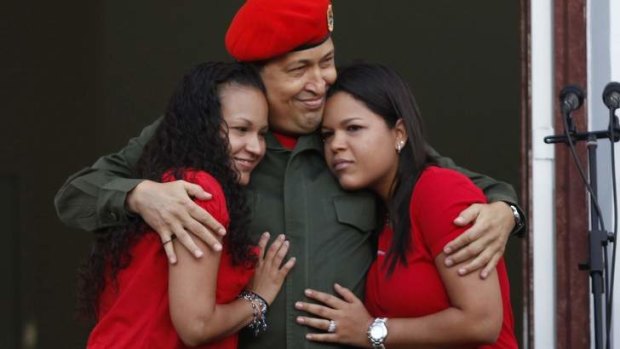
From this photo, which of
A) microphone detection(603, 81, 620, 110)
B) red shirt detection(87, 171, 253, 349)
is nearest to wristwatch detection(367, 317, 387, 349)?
red shirt detection(87, 171, 253, 349)

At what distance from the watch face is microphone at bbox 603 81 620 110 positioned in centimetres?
99

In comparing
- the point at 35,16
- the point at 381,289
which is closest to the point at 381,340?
the point at 381,289

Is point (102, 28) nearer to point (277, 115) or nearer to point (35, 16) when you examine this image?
point (35, 16)

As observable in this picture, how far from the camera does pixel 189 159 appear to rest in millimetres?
2252

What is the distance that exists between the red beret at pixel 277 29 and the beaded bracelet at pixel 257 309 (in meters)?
0.51

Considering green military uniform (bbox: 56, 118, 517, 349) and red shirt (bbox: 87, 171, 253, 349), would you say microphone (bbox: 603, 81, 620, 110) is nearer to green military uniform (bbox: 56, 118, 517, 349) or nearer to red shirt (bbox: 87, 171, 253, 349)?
green military uniform (bbox: 56, 118, 517, 349)

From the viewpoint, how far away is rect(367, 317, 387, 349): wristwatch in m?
2.32

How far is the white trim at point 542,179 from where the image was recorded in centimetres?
328

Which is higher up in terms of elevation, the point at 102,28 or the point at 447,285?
the point at 102,28

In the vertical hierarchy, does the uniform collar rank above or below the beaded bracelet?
above

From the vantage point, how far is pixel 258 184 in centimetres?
243

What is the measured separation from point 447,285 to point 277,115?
0.53 metres

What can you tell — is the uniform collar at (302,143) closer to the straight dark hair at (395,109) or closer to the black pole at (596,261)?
the straight dark hair at (395,109)

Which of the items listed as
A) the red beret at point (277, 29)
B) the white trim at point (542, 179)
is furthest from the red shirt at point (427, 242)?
the white trim at point (542, 179)
